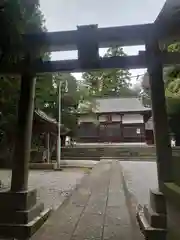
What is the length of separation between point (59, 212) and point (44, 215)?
293 millimetres

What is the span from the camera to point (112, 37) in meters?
3.99

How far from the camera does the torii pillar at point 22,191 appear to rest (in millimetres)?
3820

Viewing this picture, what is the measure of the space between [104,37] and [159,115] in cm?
141

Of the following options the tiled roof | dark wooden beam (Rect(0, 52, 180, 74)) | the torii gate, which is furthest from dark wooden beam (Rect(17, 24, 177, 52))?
the tiled roof

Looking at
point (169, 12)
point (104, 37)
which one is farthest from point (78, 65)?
point (169, 12)

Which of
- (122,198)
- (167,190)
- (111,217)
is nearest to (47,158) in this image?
(122,198)

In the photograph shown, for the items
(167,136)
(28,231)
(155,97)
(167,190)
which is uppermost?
(155,97)

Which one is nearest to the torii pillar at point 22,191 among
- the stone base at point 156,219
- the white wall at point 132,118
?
the stone base at point 156,219

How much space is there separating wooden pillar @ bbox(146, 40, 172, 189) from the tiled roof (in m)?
26.7

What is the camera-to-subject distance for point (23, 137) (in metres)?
4.02

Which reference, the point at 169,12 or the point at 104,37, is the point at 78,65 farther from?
the point at 169,12

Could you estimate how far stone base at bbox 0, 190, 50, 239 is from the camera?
12.4ft

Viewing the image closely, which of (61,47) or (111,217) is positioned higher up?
(61,47)

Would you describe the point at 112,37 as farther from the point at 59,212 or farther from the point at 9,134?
the point at 9,134
